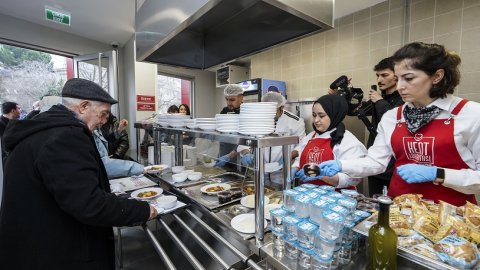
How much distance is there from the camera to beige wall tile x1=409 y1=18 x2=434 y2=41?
2.80 metres

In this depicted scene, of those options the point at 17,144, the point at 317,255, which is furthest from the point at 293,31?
the point at 17,144

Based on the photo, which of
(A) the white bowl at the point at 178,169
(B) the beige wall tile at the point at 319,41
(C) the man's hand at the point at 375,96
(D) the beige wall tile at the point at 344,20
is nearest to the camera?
(A) the white bowl at the point at 178,169

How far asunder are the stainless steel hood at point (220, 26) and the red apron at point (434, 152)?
2.70ft

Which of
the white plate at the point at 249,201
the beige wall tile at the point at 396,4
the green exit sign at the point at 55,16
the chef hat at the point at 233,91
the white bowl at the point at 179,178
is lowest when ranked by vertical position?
the white plate at the point at 249,201

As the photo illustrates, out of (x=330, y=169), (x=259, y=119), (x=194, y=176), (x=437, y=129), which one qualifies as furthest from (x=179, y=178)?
(x=437, y=129)

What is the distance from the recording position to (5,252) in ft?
3.68

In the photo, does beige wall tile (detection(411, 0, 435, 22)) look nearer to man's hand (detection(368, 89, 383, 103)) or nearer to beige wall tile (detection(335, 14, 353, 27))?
beige wall tile (detection(335, 14, 353, 27))

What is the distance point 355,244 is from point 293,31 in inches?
53.7

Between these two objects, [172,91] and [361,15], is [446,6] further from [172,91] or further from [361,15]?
[172,91]

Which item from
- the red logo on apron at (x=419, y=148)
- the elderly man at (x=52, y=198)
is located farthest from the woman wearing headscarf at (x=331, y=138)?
the elderly man at (x=52, y=198)

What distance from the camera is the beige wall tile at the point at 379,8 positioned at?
313 centimetres

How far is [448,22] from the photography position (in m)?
2.66

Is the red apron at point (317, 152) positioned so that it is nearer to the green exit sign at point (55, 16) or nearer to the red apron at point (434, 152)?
the red apron at point (434, 152)

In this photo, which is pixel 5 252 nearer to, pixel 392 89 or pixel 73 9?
pixel 392 89
